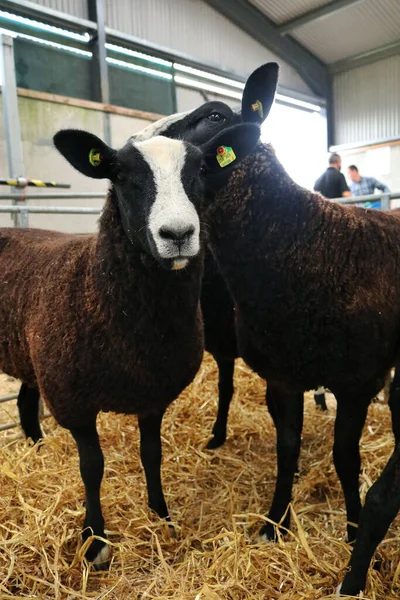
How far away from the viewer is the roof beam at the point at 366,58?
12492 millimetres

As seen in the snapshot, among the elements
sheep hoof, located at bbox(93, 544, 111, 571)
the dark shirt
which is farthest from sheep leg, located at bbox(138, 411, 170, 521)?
the dark shirt

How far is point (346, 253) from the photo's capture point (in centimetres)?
184

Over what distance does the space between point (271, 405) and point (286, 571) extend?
0.85 metres

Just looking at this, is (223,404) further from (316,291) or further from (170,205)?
(170,205)

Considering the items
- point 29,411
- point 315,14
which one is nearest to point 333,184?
point 29,411

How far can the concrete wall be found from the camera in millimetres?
6488

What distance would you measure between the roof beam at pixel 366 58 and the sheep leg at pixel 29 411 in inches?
512

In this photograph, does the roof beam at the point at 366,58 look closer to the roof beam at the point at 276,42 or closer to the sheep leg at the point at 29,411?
the roof beam at the point at 276,42

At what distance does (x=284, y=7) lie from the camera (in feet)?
36.9

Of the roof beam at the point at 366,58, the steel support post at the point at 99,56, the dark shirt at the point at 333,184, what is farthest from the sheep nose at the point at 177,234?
the roof beam at the point at 366,58

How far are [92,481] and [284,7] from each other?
1208 cm

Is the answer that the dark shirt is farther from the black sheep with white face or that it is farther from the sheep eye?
the black sheep with white face

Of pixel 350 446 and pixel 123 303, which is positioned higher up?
pixel 123 303

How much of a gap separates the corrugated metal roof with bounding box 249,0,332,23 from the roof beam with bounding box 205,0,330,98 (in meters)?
0.16
